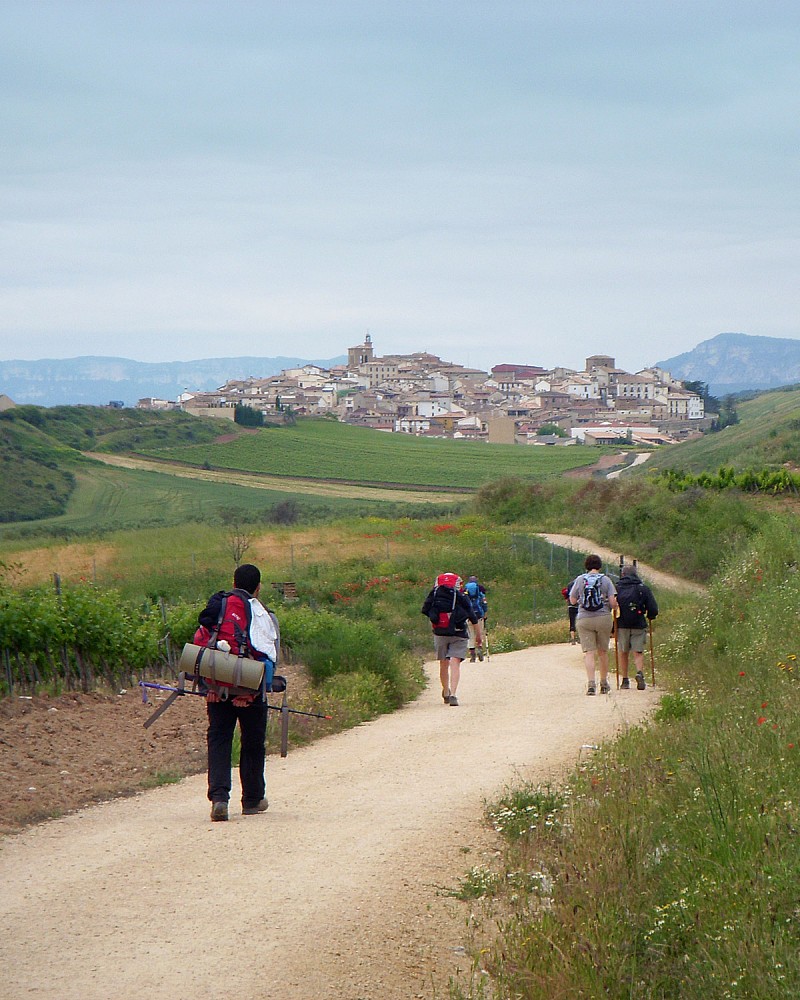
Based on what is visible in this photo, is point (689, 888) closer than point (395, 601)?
Yes

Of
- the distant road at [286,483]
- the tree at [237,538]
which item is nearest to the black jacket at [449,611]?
the tree at [237,538]

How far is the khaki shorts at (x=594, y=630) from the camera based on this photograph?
14547 mm

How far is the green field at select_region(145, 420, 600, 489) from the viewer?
108625 millimetres

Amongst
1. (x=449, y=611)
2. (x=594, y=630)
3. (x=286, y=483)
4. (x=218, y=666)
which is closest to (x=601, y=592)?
(x=594, y=630)

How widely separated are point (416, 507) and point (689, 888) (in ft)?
244

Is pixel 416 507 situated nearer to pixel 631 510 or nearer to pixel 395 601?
pixel 631 510

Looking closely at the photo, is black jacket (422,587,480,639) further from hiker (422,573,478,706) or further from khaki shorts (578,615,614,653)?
khaki shorts (578,615,614,653)

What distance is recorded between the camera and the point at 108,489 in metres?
88.6

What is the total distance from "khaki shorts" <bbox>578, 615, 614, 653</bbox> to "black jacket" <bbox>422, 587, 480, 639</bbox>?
53.8 inches

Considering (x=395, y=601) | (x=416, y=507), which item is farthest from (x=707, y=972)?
(x=416, y=507)

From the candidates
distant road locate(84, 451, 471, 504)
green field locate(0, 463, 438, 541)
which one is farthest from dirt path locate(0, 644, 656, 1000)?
distant road locate(84, 451, 471, 504)

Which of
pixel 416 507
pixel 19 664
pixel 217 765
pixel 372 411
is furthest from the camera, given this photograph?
pixel 372 411

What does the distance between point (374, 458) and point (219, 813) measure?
376 feet

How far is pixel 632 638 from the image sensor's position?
50.4ft
